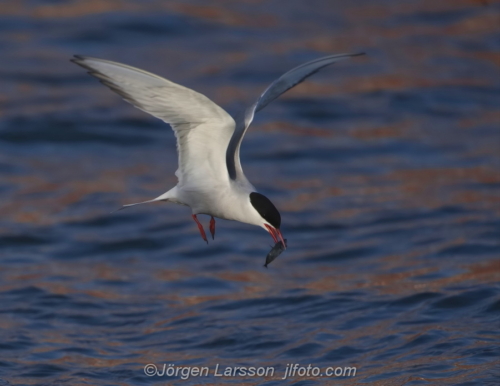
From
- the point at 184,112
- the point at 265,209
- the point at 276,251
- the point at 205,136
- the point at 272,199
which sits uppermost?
the point at 184,112

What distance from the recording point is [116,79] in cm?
561

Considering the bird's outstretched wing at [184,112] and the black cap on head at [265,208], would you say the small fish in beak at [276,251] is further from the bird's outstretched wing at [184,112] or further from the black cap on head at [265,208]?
the bird's outstretched wing at [184,112]

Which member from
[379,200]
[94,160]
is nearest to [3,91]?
[94,160]

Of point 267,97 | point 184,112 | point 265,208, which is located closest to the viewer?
point 184,112

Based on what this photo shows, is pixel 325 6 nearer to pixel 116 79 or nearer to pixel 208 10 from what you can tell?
pixel 208 10

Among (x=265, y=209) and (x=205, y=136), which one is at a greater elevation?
(x=205, y=136)

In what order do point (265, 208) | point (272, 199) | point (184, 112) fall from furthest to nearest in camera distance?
point (272, 199) < point (265, 208) < point (184, 112)

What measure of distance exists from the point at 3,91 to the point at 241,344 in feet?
25.6

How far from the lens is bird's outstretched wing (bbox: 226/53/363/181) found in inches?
241

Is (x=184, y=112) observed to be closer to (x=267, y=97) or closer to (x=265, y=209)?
(x=267, y=97)

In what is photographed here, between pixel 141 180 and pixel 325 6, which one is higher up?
pixel 325 6

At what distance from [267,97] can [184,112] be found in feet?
2.24

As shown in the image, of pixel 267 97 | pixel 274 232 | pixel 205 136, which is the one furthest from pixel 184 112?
pixel 274 232

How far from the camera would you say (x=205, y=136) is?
6.09 meters
